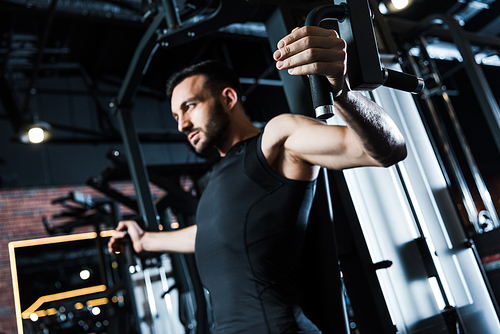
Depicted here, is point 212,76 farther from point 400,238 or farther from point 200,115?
point 400,238

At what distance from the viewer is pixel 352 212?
138cm

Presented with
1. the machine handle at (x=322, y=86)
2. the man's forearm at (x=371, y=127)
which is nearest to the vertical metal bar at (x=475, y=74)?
the man's forearm at (x=371, y=127)

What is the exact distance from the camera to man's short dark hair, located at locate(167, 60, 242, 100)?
5.52 ft

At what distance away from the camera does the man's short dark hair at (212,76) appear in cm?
168

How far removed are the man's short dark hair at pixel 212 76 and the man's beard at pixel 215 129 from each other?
0.09 meters

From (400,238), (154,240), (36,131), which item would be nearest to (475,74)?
(400,238)

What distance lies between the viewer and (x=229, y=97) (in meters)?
1.70

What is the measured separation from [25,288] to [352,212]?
5.81 metres

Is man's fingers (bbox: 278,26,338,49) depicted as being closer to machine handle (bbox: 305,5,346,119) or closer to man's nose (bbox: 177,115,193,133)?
machine handle (bbox: 305,5,346,119)

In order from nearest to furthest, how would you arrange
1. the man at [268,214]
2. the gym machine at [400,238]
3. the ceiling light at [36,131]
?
the man at [268,214] < the gym machine at [400,238] < the ceiling light at [36,131]

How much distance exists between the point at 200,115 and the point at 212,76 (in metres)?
0.19

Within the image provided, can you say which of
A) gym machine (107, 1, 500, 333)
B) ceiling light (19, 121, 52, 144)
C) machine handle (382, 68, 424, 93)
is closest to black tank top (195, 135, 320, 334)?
gym machine (107, 1, 500, 333)

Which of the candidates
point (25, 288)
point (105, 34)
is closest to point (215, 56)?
point (105, 34)

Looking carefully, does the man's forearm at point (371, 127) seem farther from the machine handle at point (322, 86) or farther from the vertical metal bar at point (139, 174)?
the vertical metal bar at point (139, 174)
